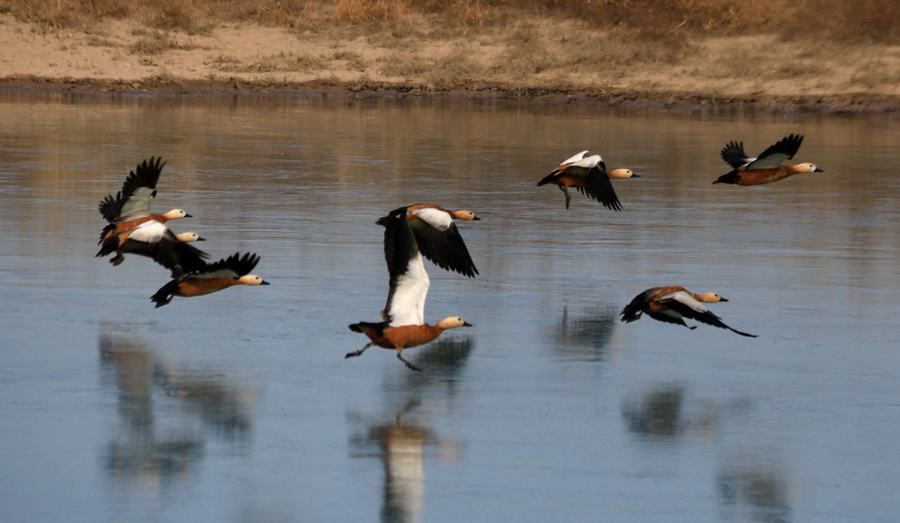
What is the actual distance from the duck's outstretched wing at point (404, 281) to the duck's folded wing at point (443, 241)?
2.02 m

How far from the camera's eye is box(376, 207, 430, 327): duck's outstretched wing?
9.22 meters

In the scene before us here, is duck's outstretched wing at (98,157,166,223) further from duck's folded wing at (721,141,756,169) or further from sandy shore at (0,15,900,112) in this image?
sandy shore at (0,15,900,112)

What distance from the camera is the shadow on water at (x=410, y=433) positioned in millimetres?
7309

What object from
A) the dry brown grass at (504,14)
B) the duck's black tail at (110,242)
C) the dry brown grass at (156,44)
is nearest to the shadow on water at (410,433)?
the duck's black tail at (110,242)

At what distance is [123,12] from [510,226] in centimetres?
1990

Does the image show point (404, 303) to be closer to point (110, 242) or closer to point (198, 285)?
point (198, 285)

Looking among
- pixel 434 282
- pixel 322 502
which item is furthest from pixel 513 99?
pixel 322 502

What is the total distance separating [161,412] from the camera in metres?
8.66

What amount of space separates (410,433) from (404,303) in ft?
3.52

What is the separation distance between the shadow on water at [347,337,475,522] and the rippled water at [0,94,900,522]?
0.07 ft

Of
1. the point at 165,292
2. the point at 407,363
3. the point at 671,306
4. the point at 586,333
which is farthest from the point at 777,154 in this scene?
the point at 165,292

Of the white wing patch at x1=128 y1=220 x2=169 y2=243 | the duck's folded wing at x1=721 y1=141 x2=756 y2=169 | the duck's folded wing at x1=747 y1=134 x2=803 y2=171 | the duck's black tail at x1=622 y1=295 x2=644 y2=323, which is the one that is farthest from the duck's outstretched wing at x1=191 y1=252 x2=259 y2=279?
the duck's folded wing at x1=721 y1=141 x2=756 y2=169

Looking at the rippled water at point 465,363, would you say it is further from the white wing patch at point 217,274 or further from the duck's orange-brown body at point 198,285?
the white wing patch at point 217,274

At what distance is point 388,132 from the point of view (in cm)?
2509
